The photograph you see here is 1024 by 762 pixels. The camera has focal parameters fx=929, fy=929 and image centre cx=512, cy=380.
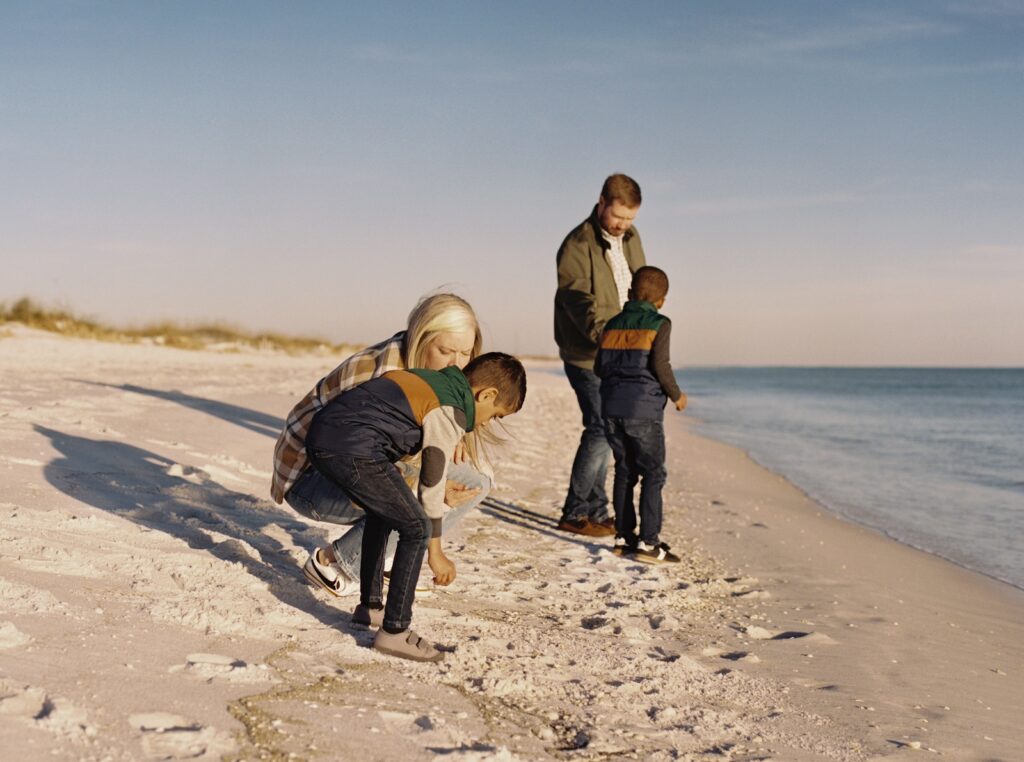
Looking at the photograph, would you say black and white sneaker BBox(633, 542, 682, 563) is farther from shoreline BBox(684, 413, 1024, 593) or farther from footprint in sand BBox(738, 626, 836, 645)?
shoreline BBox(684, 413, 1024, 593)

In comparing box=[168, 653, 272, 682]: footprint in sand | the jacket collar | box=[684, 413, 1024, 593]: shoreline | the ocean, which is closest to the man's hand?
box=[168, 653, 272, 682]: footprint in sand

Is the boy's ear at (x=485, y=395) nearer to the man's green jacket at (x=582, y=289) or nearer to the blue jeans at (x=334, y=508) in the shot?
the blue jeans at (x=334, y=508)

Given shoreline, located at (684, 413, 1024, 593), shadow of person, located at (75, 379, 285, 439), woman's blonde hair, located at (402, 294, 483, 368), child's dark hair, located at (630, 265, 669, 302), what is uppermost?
child's dark hair, located at (630, 265, 669, 302)

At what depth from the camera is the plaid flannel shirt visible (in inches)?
134

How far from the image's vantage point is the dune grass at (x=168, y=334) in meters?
20.1

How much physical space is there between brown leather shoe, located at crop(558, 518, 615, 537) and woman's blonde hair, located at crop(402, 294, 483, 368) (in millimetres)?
2160

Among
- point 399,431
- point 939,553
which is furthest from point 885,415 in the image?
point 399,431

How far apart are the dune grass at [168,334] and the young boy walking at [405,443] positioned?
60.9 feet

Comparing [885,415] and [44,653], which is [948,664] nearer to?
[44,653]

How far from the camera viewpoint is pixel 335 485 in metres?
3.29

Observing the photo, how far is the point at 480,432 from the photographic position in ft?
11.5

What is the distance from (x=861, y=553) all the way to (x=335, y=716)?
439 cm

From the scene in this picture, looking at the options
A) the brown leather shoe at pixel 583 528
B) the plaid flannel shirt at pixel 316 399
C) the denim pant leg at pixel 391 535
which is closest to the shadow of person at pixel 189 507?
the denim pant leg at pixel 391 535

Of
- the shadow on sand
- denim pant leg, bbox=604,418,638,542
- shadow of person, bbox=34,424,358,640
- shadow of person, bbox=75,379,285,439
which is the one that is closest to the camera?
shadow of person, bbox=34,424,358,640
